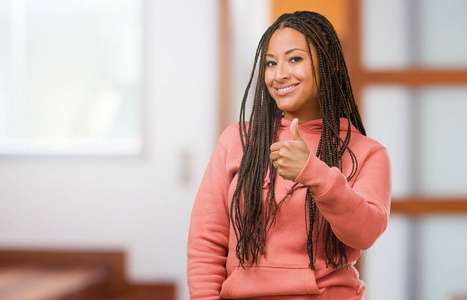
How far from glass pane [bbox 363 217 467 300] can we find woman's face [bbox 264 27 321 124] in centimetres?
136

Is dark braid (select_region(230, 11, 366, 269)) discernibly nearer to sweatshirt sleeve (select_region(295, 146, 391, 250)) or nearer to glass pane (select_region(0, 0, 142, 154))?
sweatshirt sleeve (select_region(295, 146, 391, 250))

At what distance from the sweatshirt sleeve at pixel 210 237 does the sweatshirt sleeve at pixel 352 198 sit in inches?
9.1

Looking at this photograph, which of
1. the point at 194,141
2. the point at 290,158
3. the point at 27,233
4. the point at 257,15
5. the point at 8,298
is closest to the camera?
the point at 290,158

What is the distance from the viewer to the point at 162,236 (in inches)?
93.4

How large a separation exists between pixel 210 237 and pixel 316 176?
0.91ft

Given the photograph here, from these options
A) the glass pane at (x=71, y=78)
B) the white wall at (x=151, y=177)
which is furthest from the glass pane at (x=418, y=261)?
the glass pane at (x=71, y=78)

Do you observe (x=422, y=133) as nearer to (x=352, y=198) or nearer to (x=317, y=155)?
(x=317, y=155)

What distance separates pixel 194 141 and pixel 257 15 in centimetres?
107

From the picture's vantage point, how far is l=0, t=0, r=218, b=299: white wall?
7.48 feet

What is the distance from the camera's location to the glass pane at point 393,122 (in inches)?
78.4

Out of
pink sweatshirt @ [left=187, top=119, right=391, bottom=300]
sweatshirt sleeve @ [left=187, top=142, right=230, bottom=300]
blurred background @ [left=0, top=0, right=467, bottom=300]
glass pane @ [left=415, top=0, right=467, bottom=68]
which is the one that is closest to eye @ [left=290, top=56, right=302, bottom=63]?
pink sweatshirt @ [left=187, top=119, right=391, bottom=300]

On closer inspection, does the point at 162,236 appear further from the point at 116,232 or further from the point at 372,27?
the point at 372,27

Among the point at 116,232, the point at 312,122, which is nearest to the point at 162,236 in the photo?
the point at 116,232

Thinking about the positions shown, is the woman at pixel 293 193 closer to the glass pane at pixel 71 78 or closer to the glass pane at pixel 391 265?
the glass pane at pixel 391 265
